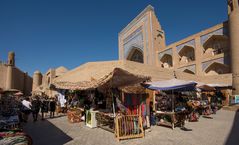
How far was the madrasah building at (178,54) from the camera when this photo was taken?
13.4m

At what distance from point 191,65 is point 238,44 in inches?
282

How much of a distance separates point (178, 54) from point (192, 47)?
92.1 inches

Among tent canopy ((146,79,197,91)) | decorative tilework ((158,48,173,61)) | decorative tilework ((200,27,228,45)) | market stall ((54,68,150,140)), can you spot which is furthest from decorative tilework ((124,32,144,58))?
market stall ((54,68,150,140))

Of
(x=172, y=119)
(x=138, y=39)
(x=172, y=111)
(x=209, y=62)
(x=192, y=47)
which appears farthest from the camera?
(x=138, y=39)

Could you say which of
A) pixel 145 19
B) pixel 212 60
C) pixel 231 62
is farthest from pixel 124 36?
pixel 231 62

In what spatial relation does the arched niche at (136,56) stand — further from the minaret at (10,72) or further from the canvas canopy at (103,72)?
the minaret at (10,72)

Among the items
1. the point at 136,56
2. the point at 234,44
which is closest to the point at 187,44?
the point at 234,44

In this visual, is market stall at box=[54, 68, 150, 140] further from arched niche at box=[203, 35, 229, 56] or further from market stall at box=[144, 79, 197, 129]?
arched niche at box=[203, 35, 229, 56]

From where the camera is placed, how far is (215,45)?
23578 millimetres

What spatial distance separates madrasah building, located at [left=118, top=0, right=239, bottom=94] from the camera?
19.2 m

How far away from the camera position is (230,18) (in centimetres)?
1941

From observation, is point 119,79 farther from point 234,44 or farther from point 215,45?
point 215,45

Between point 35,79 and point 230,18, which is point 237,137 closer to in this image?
point 230,18

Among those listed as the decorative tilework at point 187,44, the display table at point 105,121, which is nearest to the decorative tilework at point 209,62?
the decorative tilework at point 187,44
